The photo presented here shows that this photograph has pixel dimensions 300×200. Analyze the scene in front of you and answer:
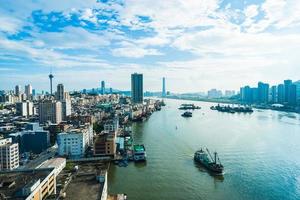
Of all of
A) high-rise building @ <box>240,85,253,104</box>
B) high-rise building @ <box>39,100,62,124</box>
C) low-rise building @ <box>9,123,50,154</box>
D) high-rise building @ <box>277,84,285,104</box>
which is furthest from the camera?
high-rise building @ <box>240,85,253,104</box>

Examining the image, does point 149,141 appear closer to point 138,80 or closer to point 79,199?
point 79,199

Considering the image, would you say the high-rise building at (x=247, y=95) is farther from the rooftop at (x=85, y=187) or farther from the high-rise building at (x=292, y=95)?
the rooftop at (x=85, y=187)

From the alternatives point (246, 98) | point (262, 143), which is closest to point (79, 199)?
point (262, 143)

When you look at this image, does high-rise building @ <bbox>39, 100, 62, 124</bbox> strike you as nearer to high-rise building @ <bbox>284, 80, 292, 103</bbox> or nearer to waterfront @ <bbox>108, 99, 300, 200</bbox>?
waterfront @ <bbox>108, 99, 300, 200</bbox>

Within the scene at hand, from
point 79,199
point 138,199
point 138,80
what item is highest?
point 138,80

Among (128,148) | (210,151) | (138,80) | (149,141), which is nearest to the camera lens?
(210,151)

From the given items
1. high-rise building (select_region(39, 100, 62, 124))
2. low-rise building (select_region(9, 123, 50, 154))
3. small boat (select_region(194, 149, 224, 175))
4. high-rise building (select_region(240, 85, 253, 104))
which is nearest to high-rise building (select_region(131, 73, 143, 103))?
high-rise building (select_region(240, 85, 253, 104))

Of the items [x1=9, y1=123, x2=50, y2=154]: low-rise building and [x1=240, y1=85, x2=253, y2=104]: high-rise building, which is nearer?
[x1=9, y1=123, x2=50, y2=154]: low-rise building
